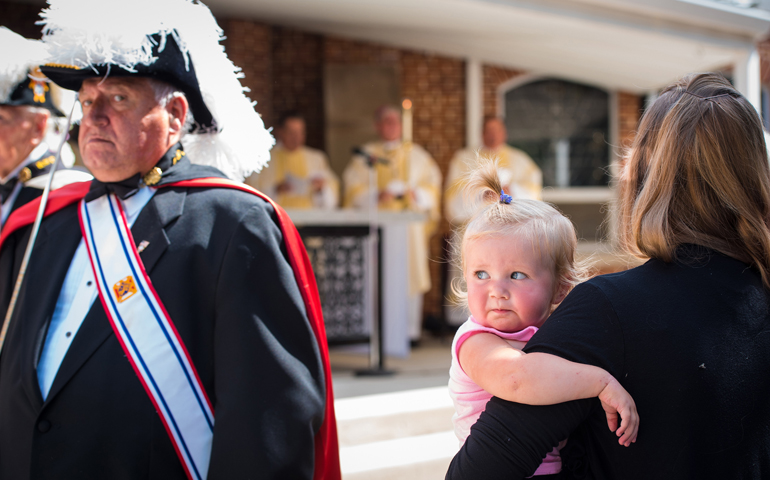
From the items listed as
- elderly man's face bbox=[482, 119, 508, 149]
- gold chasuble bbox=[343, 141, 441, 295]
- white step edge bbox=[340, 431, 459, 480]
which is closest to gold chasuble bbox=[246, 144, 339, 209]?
gold chasuble bbox=[343, 141, 441, 295]

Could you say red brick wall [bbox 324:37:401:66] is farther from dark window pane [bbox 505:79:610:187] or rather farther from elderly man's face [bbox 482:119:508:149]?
dark window pane [bbox 505:79:610:187]

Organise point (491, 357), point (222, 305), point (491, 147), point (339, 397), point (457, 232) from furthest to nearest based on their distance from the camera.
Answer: point (491, 147)
point (339, 397)
point (457, 232)
point (222, 305)
point (491, 357)

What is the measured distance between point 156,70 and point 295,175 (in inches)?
223

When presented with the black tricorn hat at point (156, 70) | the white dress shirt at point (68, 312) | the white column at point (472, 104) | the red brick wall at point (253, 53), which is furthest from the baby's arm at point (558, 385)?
the white column at point (472, 104)

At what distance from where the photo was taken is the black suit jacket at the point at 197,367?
5.60ft

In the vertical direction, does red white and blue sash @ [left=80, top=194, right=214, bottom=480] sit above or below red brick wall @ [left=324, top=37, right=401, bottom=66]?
below

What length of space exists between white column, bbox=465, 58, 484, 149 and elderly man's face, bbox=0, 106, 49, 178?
6224mm

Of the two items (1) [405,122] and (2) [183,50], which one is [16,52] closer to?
(2) [183,50]

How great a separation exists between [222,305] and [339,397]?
8.70ft

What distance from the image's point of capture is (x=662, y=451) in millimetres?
1181

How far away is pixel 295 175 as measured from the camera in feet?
24.8

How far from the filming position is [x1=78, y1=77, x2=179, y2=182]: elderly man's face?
6.32 feet

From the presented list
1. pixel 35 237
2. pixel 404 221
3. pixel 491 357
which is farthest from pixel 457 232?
pixel 404 221

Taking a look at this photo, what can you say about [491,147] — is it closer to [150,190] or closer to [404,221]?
[404,221]
